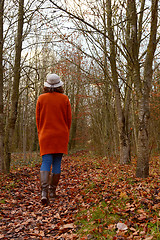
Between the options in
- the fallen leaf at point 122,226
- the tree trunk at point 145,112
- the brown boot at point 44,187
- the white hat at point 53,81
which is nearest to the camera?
the fallen leaf at point 122,226

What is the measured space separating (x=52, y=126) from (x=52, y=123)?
6cm

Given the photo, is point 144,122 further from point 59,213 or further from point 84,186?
point 59,213

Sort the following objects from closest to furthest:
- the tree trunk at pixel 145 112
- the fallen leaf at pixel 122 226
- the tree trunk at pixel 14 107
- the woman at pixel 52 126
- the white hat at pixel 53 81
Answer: the fallen leaf at pixel 122 226, the woman at pixel 52 126, the white hat at pixel 53 81, the tree trunk at pixel 145 112, the tree trunk at pixel 14 107

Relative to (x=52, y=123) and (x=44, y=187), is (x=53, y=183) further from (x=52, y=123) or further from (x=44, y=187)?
(x=52, y=123)

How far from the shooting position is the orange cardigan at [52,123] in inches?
159

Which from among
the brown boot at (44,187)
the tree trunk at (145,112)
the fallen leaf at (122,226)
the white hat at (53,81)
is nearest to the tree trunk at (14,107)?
the white hat at (53,81)

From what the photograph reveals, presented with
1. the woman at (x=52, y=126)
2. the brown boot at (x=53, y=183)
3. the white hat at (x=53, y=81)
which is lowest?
the brown boot at (x=53, y=183)

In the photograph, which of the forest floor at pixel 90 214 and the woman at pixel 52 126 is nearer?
the forest floor at pixel 90 214

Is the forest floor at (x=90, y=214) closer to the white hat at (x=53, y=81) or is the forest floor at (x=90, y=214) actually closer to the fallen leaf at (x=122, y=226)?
the fallen leaf at (x=122, y=226)

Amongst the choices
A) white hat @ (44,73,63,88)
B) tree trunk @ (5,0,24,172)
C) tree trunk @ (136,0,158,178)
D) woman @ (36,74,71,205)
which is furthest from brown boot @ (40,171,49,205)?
tree trunk @ (5,0,24,172)

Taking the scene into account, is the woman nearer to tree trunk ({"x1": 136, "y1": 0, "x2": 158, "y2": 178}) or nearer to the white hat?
the white hat

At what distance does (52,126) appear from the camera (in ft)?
13.3

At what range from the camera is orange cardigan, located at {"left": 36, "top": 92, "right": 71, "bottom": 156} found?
403cm

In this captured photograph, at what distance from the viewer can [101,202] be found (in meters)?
3.75
